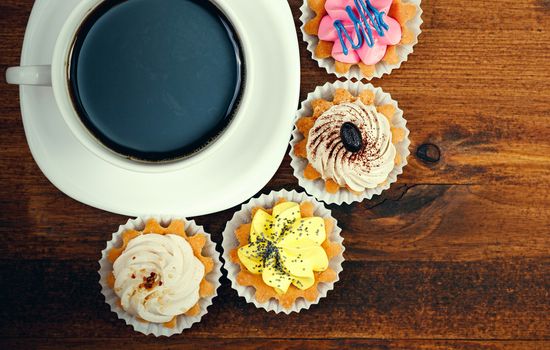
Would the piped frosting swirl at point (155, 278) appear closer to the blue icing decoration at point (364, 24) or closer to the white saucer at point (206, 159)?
the white saucer at point (206, 159)

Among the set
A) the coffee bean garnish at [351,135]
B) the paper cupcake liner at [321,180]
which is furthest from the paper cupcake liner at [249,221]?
the coffee bean garnish at [351,135]

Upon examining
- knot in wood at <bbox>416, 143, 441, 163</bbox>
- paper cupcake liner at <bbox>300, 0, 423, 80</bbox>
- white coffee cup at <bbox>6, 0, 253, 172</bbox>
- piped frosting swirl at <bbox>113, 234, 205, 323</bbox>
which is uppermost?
paper cupcake liner at <bbox>300, 0, 423, 80</bbox>

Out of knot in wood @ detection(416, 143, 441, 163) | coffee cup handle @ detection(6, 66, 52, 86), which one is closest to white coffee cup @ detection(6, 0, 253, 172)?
coffee cup handle @ detection(6, 66, 52, 86)

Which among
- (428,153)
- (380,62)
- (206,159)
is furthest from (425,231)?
(206,159)

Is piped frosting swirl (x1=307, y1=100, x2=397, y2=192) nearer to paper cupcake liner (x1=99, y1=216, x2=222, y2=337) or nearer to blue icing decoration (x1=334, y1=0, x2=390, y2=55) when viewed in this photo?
blue icing decoration (x1=334, y1=0, x2=390, y2=55)

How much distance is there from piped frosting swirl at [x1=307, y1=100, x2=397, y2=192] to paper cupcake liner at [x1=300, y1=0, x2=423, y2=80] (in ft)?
0.26

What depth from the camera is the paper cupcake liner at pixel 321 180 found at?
1.06 metres

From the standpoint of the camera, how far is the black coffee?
82 cm

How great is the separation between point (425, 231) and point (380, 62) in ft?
1.12

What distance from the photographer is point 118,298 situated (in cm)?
105

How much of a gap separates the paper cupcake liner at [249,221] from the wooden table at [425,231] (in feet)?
0.08

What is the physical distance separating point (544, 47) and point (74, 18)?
0.87m

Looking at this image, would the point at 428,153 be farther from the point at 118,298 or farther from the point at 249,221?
the point at 118,298

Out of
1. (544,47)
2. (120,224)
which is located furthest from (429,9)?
(120,224)
